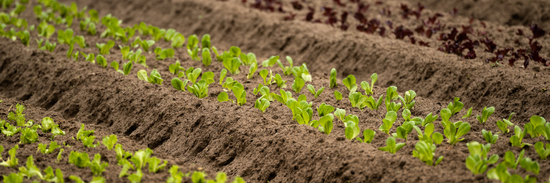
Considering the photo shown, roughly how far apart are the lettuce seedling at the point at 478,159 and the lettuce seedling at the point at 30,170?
105 inches

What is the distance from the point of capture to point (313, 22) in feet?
20.6

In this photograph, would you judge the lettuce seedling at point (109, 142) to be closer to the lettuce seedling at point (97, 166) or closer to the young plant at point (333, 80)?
the lettuce seedling at point (97, 166)

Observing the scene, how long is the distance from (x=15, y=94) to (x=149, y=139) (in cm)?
203

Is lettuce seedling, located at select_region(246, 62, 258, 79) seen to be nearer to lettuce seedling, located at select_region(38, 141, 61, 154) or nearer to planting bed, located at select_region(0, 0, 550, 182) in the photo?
planting bed, located at select_region(0, 0, 550, 182)

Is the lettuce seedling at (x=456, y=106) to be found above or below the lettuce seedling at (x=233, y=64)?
below

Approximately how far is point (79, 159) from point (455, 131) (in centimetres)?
258

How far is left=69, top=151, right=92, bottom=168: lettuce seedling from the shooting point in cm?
287

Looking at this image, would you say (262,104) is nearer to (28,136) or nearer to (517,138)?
(28,136)

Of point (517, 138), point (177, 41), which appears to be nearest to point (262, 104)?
point (517, 138)

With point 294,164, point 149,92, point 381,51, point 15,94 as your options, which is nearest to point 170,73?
point 149,92

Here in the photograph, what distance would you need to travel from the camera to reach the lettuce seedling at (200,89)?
390cm

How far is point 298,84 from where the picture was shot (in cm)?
406

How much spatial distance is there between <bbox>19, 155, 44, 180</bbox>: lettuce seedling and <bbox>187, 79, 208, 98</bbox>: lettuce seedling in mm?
1466

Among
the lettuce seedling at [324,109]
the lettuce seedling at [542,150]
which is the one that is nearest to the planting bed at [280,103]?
the lettuce seedling at [542,150]
